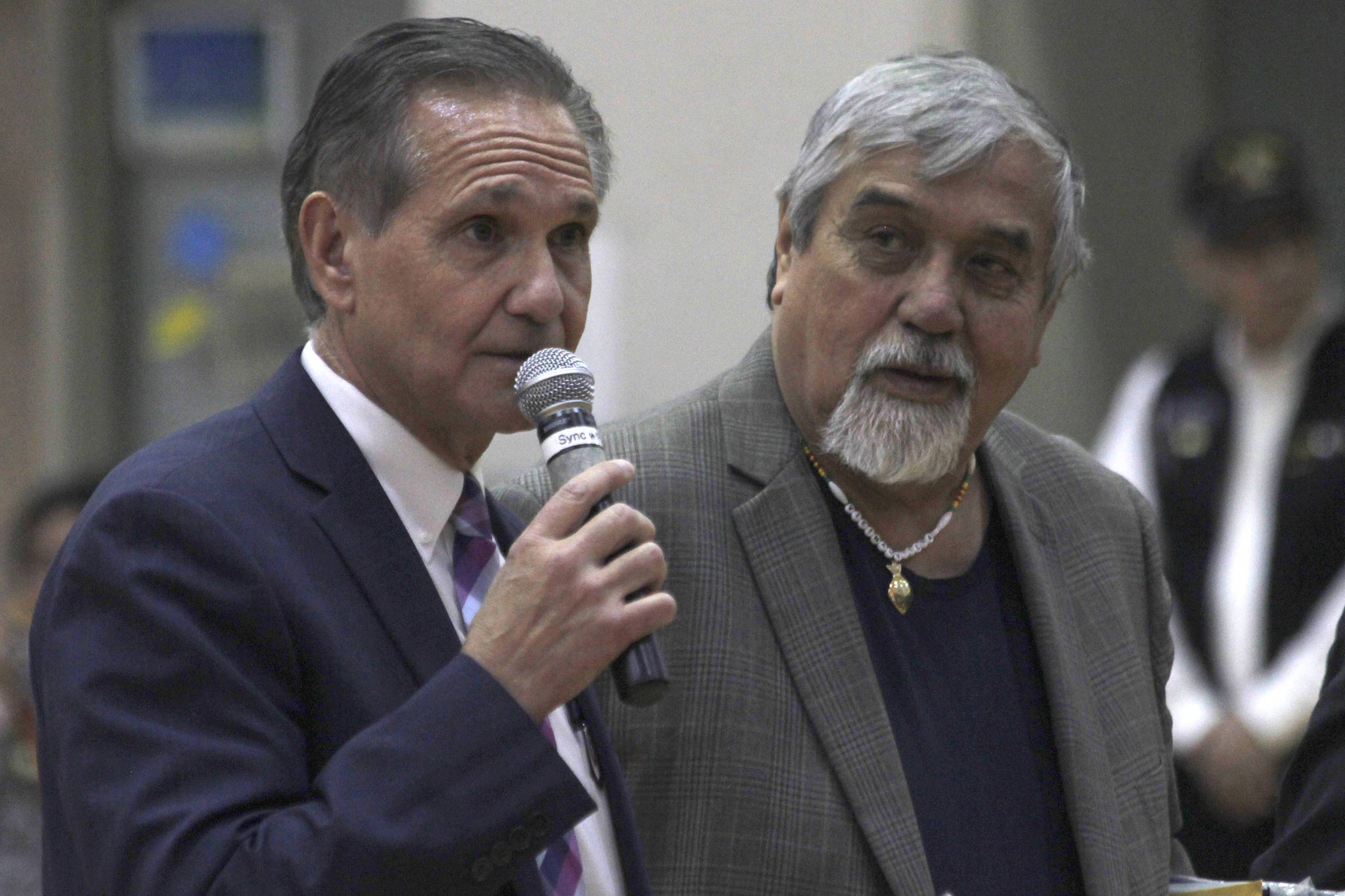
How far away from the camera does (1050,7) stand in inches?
229

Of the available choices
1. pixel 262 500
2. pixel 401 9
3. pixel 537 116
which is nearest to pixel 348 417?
pixel 262 500

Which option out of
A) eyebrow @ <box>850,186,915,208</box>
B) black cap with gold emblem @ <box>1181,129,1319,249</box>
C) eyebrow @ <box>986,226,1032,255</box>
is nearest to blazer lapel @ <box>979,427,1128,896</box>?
eyebrow @ <box>986,226,1032,255</box>

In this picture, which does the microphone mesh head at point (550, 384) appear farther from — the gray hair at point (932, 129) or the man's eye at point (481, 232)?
the gray hair at point (932, 129)

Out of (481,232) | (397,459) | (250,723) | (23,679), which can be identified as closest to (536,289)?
(481,232)

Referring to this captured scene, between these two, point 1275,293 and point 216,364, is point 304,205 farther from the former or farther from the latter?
point 216,364

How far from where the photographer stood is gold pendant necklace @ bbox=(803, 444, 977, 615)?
268cm

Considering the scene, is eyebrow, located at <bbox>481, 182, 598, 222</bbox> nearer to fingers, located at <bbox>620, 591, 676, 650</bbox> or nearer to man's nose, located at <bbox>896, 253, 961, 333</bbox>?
fingers, located at <bbox>620, 591, 676, 650</bbox>

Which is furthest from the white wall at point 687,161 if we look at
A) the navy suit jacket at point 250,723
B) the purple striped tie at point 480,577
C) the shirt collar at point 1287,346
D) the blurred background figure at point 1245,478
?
the navy suit jacket at point 250,723

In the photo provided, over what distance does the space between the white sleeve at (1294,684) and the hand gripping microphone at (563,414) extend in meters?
3.09

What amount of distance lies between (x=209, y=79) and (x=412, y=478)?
5683 mm

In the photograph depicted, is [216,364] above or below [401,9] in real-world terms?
below

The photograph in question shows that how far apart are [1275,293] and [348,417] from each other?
143 inches

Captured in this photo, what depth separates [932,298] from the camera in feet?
8.54

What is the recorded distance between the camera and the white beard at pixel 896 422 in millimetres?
2611
